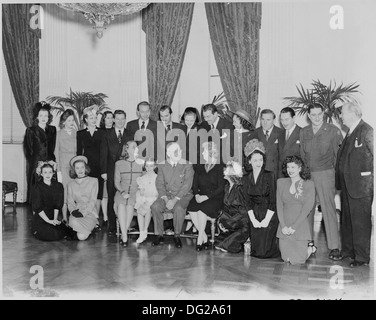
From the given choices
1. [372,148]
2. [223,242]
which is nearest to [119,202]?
[223,242]

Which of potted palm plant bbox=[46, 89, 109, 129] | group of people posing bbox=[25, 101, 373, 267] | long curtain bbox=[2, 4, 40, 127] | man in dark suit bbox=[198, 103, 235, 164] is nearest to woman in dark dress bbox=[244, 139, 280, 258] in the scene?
group of people posing bbox=[25, 101, 373, 267]

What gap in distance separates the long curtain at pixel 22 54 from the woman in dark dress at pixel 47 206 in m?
2.72

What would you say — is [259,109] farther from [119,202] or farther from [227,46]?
[119,202]

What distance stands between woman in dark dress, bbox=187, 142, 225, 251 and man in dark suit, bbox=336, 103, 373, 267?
50.1 inches

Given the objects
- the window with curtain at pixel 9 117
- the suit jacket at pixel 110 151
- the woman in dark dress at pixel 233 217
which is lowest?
the woman in dark dress at pixel 233 217

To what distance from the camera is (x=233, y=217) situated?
4602 mm

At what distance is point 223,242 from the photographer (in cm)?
454

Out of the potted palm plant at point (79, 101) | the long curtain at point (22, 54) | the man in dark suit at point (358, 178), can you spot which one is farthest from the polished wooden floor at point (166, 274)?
the long curtain at point (22, 54)

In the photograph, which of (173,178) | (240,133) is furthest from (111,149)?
(240,133)

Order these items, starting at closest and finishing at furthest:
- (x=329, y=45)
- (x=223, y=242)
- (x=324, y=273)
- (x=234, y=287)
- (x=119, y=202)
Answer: (x=234, y=287) < (x=324, y=273) < (x=223, y=242) < (x=119, y=202) < (x=329, y=45)

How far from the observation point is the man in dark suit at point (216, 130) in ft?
16.3

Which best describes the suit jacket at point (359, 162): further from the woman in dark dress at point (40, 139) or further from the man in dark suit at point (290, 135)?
the woman in dark dress at point (40, 139)

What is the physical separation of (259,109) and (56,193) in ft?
10.4

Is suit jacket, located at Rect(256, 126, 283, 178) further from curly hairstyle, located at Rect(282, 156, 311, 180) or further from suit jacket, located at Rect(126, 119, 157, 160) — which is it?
suit jacket, located at Rect(126, 119, 157, 160)
